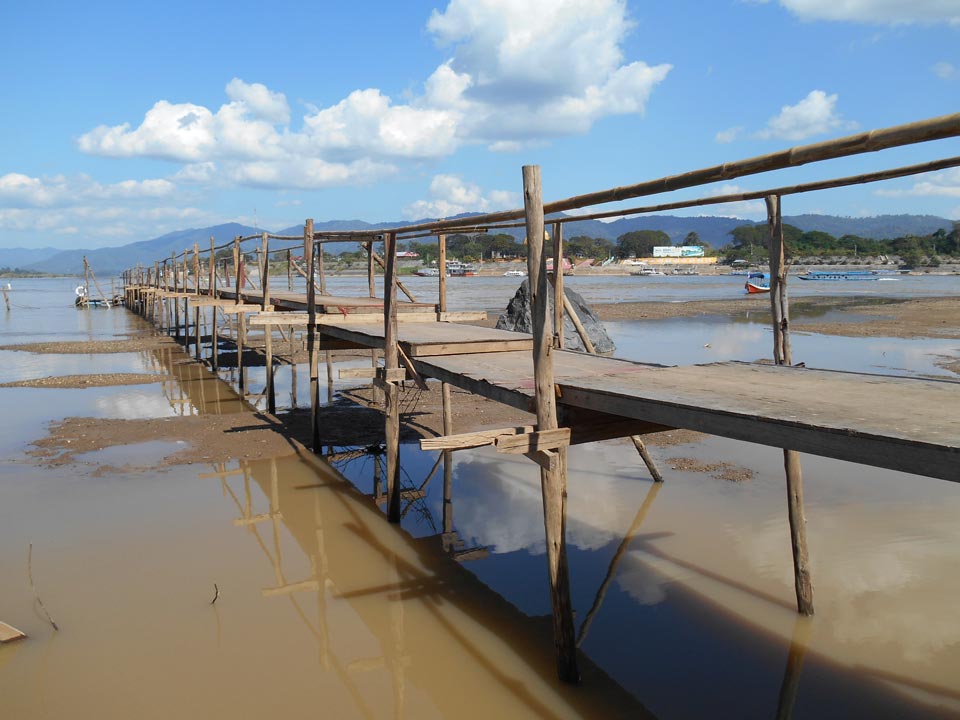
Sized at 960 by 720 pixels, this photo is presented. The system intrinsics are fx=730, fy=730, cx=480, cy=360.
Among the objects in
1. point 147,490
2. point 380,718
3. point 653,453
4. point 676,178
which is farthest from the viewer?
point 653,453

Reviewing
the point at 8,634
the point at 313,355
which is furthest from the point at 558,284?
the point at 8,634

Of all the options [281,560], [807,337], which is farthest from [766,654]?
[807,337]

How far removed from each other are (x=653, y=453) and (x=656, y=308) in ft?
85.6

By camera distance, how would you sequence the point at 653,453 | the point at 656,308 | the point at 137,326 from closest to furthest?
the point at 653,453
the point at 137,326
the point at 656,308

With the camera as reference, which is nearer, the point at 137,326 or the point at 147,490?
the point at 147,490

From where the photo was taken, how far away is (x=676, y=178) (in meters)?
3.74

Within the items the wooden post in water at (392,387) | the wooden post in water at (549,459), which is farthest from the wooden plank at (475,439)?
the wooden post in water at (392,387)

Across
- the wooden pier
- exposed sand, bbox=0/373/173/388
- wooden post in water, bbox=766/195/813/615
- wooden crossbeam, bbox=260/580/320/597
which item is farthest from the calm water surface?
exposed sand, bbox=0/373/173/388

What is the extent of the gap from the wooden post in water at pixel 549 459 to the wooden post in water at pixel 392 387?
278cm

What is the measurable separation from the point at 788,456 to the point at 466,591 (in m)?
2.62

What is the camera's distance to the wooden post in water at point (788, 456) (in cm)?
488

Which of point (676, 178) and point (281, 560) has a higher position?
point (676, 178)

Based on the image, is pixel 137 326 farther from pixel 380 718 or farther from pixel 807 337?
pixel 380 718

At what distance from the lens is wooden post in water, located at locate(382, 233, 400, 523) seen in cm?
700
